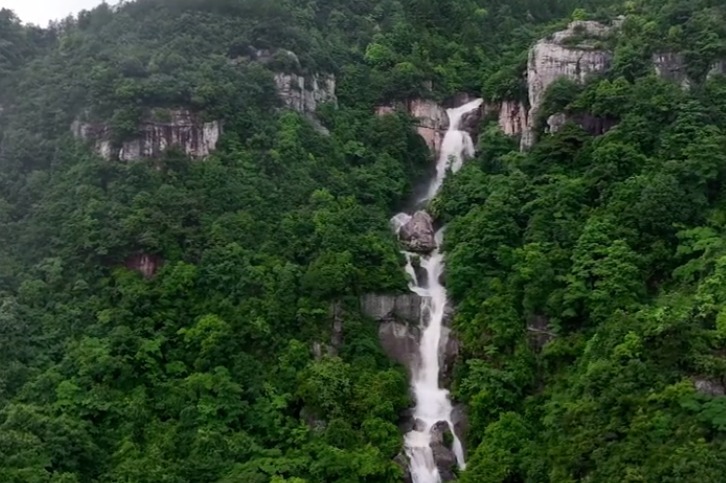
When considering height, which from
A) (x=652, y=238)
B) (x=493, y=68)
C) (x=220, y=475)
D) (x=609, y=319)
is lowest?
(x=220, y=475)

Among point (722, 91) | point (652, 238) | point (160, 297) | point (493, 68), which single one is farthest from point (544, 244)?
point (493, 68)

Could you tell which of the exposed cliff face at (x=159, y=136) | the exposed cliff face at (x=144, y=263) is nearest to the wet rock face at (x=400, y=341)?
the exposed cliff face at (x=144, y=263)

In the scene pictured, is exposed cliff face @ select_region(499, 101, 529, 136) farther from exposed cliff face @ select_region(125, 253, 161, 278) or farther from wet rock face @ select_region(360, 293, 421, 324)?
exposed cliff face @ select_region(125, 253, 161, 278)

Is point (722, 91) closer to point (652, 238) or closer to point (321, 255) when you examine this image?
point (652, 238)

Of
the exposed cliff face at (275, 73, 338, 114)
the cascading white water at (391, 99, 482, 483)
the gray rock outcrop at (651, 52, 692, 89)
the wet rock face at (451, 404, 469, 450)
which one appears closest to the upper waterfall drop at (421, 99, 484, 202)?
the cascading white water at (391, 99, 482, 483)

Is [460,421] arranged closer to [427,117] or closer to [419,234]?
[419,234]

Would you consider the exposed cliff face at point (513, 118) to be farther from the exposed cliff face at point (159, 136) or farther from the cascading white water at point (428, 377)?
the exposed cliff face at point (159, 136)

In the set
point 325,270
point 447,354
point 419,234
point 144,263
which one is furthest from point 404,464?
point 419,234
